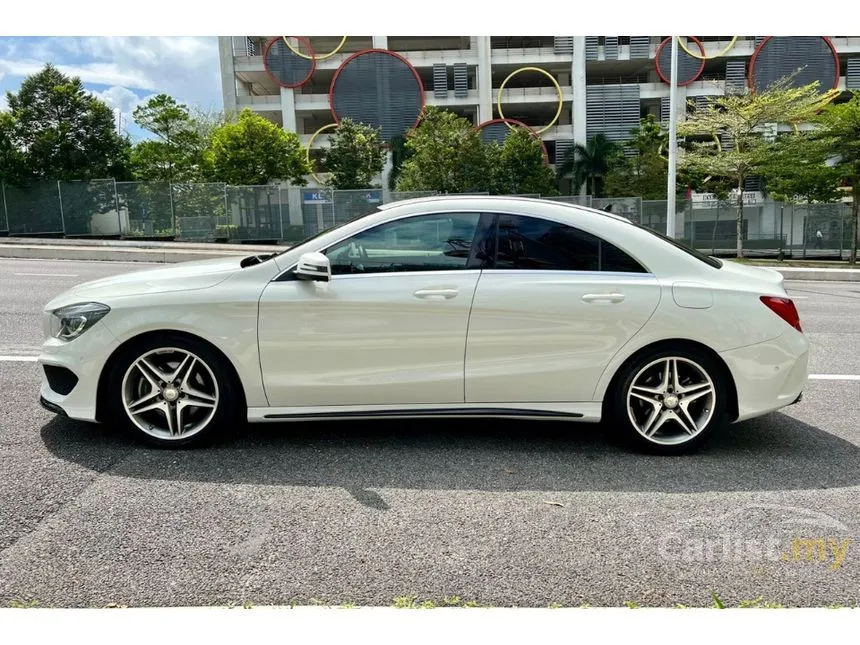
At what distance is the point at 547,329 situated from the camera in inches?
161

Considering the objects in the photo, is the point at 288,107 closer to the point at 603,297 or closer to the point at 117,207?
the point at 117,207

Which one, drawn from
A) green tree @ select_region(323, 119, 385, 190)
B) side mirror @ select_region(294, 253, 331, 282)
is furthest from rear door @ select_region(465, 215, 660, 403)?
green tree @ select_region(323, 119, 385, 190)

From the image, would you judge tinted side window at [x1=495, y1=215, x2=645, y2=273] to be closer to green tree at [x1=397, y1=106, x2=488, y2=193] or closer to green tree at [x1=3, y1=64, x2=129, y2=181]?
green tree at [x1=397, y1=106, x2=488, y2=193]

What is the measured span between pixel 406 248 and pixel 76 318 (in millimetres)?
2018

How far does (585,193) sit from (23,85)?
38.4 metres

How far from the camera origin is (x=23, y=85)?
29062mm

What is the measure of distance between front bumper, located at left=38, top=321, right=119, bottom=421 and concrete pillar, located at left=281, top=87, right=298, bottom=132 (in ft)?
174

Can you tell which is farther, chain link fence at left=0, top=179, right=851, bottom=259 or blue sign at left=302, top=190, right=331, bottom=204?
blue sign at left=302, top=190, right=331, bottom=204

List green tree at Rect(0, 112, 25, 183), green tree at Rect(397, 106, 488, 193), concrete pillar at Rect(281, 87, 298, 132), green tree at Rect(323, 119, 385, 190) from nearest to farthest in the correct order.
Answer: green tree at Rect(0, 112, 25, 183) < green tree at Rect(397, 106, 488, 193) < green tree at Rect(323, 119, 385, 190) < concrete pillar at Rect(281, 87, 298, 132)

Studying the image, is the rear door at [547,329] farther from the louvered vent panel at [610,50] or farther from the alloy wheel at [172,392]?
the louvered vent panel at [610,50]

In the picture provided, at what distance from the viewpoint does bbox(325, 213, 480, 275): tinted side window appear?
4176 mm

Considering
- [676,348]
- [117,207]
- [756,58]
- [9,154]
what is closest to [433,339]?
[676,348]

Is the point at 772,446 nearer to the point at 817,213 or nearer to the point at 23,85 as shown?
the point at 817,213

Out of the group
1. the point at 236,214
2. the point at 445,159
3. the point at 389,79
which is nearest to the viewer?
the point at 236,214
